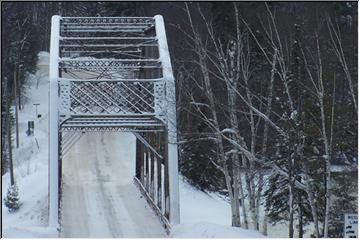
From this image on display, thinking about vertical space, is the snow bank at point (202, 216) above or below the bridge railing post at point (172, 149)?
below

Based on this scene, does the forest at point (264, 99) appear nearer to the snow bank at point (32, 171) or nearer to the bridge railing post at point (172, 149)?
the bridge railing post at point (172, 149)

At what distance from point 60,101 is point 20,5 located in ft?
111

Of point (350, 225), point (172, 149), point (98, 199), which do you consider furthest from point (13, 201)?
point (350, 225)

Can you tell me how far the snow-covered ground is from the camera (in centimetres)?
1468

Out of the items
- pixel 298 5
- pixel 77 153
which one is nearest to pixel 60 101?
pixel 298 5

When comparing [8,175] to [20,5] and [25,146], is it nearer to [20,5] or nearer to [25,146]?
[25,146]

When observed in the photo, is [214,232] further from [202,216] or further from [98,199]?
[98,199]

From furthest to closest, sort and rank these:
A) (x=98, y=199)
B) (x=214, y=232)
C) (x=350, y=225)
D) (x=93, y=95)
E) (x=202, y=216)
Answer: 1. (x=98, y=199)
2. (x=202, y=216)
3. (x=93, y=95)
4. (x=214, y=232)
5. (x=350, y=225)

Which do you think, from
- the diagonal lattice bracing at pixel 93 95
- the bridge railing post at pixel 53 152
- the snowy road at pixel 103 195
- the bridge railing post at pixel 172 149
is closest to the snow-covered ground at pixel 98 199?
the snowy road at pixel 103 195

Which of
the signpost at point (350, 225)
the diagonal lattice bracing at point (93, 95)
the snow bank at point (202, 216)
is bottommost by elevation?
the snow bank at point (202, 216)

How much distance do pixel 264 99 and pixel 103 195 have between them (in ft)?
27.0

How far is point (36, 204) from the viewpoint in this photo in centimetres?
2464

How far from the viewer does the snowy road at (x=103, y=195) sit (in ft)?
58.2

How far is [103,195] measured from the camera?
2423 centimetres
